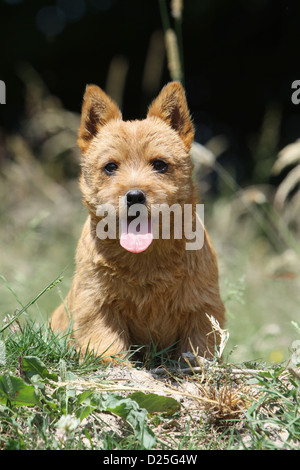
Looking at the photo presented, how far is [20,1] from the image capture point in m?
9.19

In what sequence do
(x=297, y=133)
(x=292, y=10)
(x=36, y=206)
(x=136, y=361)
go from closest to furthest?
(x=136, y=361), (x=36, y=206), (x=292, y=10), (x=297, y=133)

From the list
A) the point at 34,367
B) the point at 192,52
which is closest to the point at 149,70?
the point at 192,52

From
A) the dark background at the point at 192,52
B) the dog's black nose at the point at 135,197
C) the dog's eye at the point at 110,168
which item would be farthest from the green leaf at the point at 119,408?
the dark background at the point at 192,52

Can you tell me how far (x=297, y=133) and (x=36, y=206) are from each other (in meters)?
4.80

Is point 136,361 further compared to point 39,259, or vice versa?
point 39,259

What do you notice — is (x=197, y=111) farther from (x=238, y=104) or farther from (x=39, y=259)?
(x=39, y=259)

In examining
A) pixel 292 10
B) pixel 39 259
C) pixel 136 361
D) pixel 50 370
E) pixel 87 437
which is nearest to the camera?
pixel 87 437

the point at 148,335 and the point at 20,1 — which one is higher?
the point at 20,1

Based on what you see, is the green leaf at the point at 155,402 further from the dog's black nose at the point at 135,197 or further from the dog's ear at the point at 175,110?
the dog's ear at the point at 175,110

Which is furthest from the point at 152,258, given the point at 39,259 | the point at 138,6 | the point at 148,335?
the point at 138,6

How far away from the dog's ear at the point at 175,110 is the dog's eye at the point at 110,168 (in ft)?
1.52

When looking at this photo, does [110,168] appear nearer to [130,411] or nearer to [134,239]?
[134,239]

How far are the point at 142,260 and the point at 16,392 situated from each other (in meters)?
1.01

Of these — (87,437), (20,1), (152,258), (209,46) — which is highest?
(20,1)
